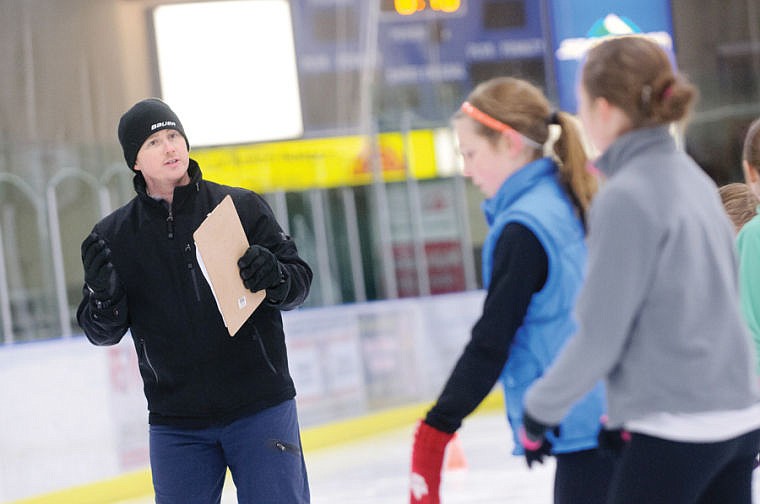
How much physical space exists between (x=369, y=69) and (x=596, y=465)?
8.70m

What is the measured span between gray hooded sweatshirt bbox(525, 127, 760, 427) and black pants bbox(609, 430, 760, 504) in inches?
2.1

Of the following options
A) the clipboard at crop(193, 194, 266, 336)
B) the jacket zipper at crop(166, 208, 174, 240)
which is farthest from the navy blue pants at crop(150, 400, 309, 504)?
the jacket zipper at crop(166, 208, 174, 240)

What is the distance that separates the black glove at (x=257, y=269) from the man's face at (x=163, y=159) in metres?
0.25

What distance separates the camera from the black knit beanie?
8.96 feet

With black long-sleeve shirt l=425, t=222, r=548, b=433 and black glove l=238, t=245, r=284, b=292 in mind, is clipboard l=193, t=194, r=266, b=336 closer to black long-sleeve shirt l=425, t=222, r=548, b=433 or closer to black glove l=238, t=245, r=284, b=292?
black glove l=238, t=245, r=284, b=292

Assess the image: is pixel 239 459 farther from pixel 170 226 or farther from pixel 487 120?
pixel 487 120

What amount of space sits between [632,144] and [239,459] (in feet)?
4.15

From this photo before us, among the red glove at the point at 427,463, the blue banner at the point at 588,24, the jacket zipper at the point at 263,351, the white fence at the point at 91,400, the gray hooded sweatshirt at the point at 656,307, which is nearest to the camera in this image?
the gray hooded sweatshirt at the point at 656,307

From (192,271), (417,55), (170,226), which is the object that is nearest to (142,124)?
(170,226)

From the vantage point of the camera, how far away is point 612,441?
1795mm

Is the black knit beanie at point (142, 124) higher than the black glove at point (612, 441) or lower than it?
higher

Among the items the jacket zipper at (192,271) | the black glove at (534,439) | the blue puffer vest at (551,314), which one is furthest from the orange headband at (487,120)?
the jacket zipper at (192,271)

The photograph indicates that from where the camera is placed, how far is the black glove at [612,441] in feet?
5.85

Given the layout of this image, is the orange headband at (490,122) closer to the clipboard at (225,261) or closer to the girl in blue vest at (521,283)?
the girl in blue vest at (521,283)
